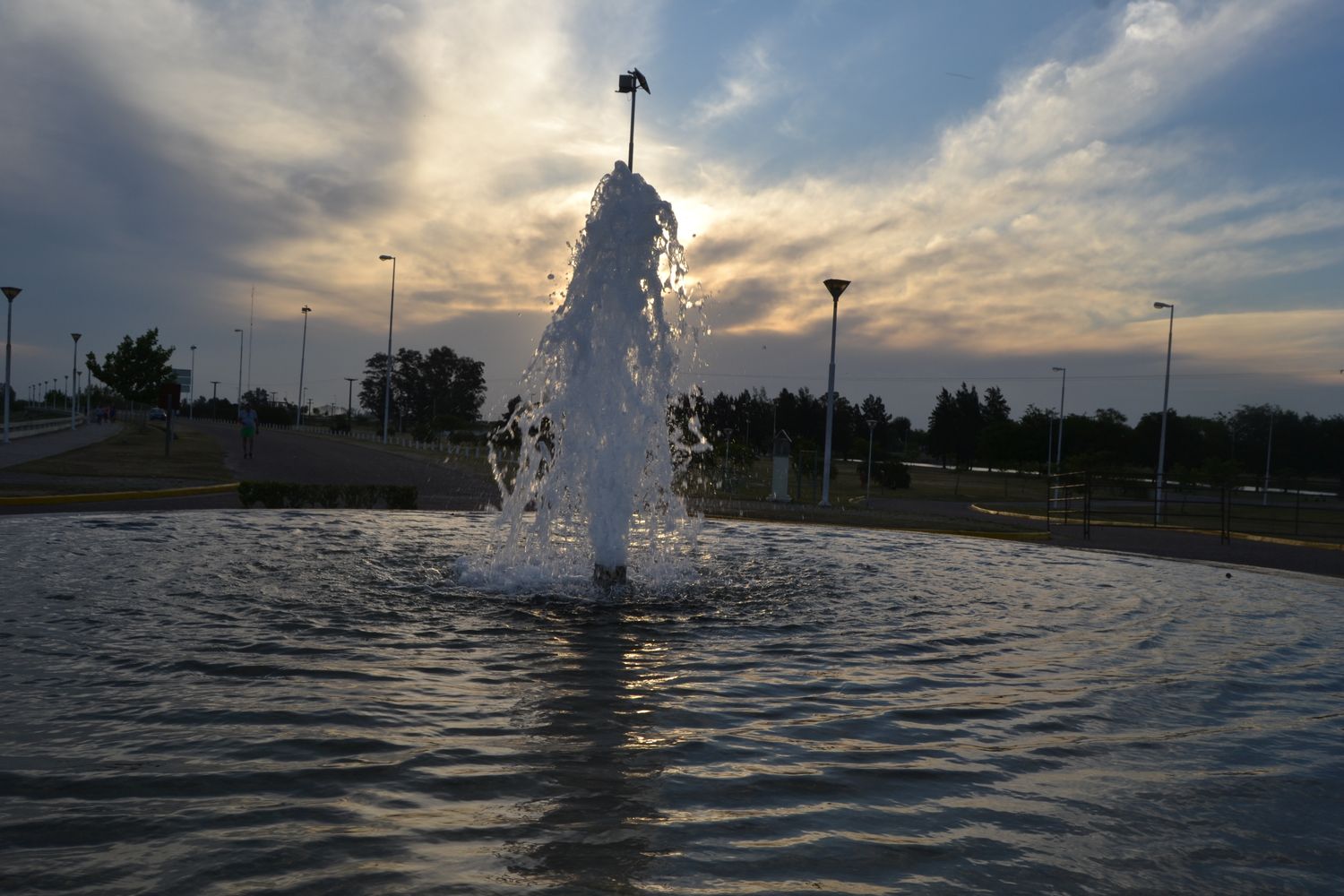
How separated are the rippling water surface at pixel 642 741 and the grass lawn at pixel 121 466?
1456 centimetres

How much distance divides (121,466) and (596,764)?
29541 millimetres

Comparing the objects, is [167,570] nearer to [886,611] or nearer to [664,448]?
[664,448]

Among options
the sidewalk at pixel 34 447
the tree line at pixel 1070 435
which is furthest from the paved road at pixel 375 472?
the tree line at pixel 1070 435

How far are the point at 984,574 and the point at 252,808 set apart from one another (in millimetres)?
11185

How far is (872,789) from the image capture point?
4809 millimetres

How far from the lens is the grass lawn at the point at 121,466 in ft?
75.0

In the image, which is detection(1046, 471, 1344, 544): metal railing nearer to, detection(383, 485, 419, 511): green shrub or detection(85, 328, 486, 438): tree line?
detection(383, 485, 419, 511): green shrub

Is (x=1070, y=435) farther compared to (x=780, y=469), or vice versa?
(x=1070, y=435)

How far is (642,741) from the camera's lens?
541 cm

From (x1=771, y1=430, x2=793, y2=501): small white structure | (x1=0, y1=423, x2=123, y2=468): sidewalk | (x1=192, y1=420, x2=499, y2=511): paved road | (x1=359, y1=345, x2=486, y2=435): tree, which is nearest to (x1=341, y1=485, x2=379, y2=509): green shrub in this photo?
(x1=192, y1=420, x2=499, y2=511): paved road

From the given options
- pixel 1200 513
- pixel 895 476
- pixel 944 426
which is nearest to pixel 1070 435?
pixel 944 426

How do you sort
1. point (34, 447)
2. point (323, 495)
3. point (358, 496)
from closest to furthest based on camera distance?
point (323, 495)
point (358, 496)
point (34, 447)

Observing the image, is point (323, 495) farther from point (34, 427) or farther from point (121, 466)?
point (34, 427)

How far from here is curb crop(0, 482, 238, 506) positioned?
58.2ft
